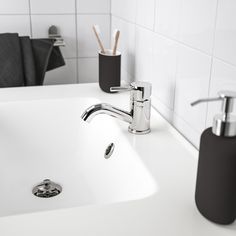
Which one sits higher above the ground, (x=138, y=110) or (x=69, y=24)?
(x=69, y=24)

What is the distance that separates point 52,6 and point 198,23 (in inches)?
29.5

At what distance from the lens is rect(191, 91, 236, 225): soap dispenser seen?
531 millimetres

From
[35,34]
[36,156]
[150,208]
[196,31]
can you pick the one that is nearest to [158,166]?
[150,208]

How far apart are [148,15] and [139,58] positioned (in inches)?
6.0

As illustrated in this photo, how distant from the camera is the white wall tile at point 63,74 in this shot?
4.79 feet

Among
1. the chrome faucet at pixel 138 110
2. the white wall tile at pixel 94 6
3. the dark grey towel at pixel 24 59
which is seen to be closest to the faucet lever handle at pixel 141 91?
the chrome faucet at pixel 138 110

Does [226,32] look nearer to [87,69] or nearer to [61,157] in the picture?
[61,157]

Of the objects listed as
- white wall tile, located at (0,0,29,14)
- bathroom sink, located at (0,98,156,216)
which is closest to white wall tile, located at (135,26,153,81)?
bathroom sink, located at (0,98,156,216)

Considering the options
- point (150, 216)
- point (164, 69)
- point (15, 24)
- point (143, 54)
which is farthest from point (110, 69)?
point (150, 216)

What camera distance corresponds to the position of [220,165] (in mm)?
534

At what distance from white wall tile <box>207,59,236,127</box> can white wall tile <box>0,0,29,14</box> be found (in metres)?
0.85

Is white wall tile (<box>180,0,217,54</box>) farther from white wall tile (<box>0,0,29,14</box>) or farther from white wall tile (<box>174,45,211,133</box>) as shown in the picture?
white wall tile (<box>0,0,29,14</box>)

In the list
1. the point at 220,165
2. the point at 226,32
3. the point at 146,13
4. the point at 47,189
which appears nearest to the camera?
the point at 220,165

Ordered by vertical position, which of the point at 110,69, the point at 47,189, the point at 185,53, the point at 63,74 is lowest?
the point at 47,189
